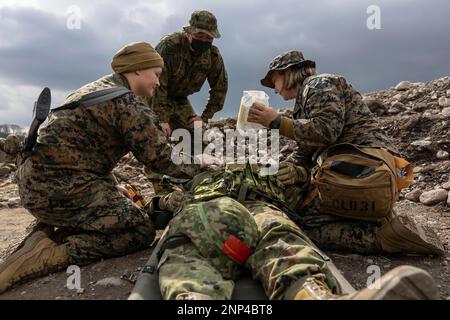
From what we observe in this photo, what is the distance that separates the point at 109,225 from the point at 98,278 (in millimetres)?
434

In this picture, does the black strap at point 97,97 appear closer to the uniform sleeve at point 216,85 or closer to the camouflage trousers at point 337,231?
the camouflage trousers at point 337,231

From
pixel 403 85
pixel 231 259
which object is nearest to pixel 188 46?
pixel 231 259

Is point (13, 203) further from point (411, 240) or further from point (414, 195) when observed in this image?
point (411, 240)

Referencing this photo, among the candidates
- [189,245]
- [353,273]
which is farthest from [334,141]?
[189,245]

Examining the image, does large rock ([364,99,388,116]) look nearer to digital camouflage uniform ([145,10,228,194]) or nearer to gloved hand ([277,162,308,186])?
digital camouflage uniform ([145,10,228,194])

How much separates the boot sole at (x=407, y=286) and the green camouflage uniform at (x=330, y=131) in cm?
180

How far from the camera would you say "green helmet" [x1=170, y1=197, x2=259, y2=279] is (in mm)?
2443

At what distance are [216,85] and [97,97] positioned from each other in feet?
11.3

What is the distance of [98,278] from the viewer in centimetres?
315

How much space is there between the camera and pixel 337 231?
3.57 metres

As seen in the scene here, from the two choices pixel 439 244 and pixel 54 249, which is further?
pixel 439 244

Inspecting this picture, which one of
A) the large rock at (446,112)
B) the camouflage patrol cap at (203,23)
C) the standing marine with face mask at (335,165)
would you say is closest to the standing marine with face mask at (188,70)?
→ the camouflage patrol cap at (203,23)

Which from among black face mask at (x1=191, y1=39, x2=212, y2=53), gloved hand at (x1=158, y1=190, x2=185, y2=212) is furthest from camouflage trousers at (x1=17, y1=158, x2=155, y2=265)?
black face mask at (x1=191, y1=39, x2=212, y2=53)
